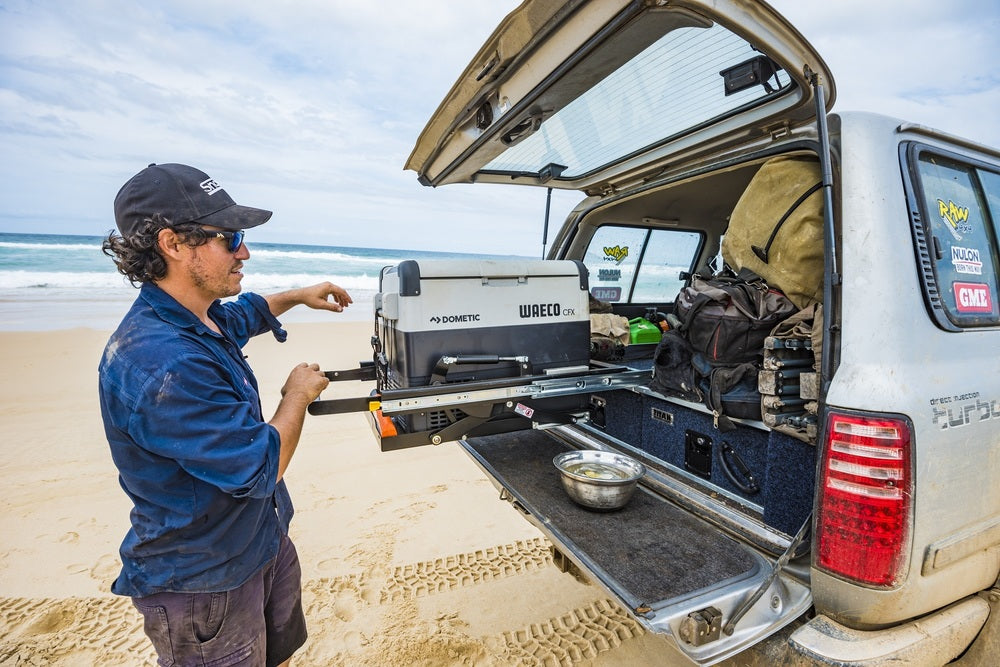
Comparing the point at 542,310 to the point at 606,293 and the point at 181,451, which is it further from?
the point at 181,451

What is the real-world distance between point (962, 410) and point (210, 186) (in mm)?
2392

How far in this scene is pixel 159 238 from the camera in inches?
60.5

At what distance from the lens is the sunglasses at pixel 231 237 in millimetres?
1618

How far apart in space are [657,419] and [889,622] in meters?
1.36

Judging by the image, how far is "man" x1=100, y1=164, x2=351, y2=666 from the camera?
1.39 metres

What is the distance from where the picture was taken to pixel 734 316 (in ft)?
7.25

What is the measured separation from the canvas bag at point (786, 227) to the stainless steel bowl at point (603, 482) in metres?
1.00

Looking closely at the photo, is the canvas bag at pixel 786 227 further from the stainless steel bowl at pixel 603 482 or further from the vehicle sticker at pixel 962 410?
the stainless steel bowl at pixel 603 482

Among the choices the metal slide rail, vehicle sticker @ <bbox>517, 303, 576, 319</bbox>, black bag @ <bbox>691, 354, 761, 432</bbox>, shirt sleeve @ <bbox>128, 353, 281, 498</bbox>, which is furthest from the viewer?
vehicle sticker @ <bbox>517, 303, 576, 319</bbox>

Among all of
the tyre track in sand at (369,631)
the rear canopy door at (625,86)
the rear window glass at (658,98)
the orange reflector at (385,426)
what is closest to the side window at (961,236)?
the rear canopy door at (625,86)

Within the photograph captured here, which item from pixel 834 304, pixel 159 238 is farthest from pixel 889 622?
pixel 159 238

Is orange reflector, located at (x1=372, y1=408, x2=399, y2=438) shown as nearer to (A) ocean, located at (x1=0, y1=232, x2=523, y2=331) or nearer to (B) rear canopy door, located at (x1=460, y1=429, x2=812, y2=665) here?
(B) rear canopy door, located at (x1=460, y1=429, x2=812, y2=665)

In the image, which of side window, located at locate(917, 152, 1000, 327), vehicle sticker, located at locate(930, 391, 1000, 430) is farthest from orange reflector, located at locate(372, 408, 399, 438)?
side window, located at locate(917, 152, 1000, 327)

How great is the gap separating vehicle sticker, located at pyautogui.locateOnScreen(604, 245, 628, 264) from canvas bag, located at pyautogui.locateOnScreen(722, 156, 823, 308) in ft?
5.79
